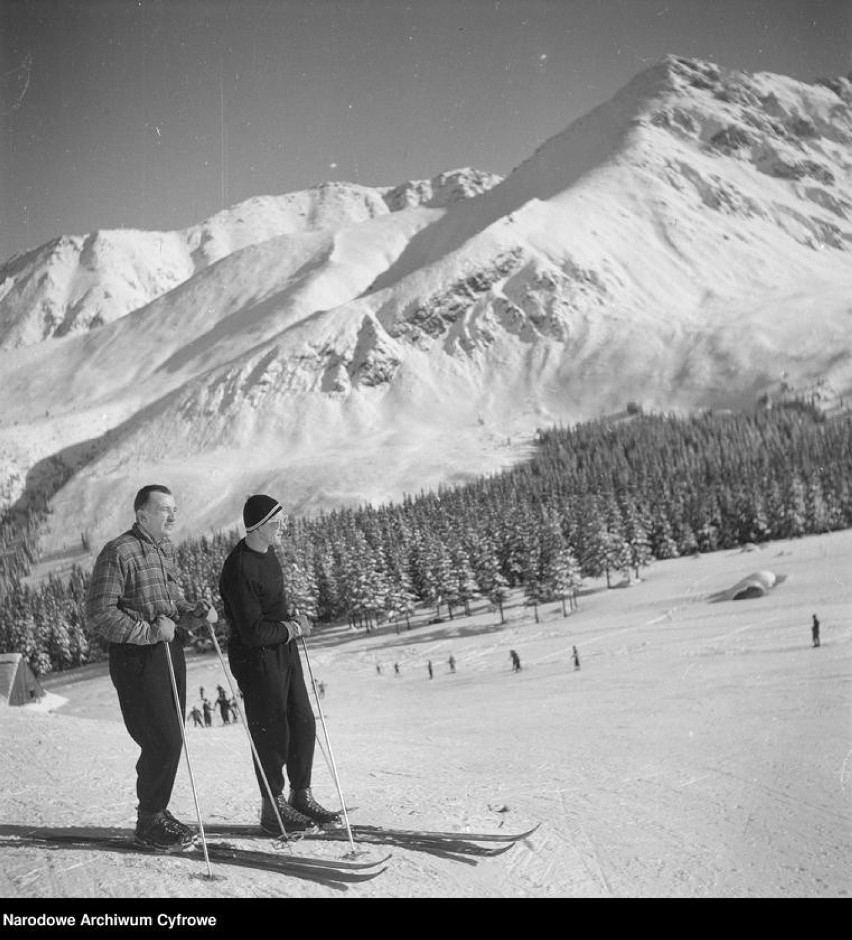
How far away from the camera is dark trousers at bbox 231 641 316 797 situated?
5.88m

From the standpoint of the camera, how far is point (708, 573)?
57.9 meters

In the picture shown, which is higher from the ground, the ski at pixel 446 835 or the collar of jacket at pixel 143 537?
the collar of jacket at pixel 143 537

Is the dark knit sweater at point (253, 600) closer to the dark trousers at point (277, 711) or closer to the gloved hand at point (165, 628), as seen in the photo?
the dark trousers at point (277, 711)

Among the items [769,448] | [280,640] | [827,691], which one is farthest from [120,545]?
[769,448]

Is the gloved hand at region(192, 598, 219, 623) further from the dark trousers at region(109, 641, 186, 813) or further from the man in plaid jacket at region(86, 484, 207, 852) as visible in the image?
the dark trousers at region(109, 641, 186, 813)

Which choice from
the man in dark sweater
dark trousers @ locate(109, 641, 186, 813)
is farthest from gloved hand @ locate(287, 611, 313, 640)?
dark trousers @ locate(109, 641, 186, 813)

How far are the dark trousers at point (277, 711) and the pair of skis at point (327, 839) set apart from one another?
53cm

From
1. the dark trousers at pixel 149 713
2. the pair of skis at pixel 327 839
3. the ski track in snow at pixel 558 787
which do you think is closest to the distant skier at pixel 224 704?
the ski track in snow at pixel 558 787

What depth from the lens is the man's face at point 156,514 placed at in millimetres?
5684

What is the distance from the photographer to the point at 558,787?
8070 mm

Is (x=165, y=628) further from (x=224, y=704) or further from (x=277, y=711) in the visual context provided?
(x=224, y=704)

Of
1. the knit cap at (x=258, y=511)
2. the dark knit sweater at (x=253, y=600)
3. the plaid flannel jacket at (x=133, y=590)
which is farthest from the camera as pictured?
the knit cap at (x=258, y=511)

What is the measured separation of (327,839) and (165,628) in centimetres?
206
